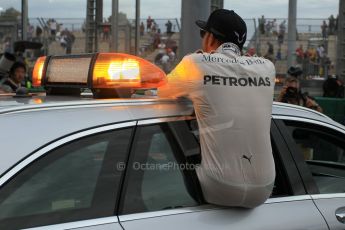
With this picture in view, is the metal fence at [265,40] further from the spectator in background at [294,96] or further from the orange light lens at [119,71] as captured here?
the orange light lens at [119,71]

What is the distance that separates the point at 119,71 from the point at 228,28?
2.18 ft

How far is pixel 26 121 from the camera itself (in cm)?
209

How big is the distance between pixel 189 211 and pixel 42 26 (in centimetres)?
2381

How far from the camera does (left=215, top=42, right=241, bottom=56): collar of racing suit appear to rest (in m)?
2.68

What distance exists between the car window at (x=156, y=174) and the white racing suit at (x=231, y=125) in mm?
100

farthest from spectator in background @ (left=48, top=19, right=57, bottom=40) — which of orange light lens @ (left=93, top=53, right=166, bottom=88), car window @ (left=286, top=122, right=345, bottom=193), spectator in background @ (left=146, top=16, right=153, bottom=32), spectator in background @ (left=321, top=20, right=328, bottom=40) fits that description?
orange light lens @ (left=93, top=53, right=166, bottom=88)

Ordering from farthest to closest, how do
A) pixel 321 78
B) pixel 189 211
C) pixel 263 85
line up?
pixel 321 78 → pixel 263 85 → pixel 189 211

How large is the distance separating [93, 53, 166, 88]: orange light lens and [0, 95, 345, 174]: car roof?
89mm

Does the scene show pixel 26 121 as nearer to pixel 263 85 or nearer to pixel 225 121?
pixel 225 121

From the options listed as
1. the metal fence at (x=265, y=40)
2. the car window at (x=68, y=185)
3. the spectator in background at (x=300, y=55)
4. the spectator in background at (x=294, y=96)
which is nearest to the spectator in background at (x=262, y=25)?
the metal fence at (x=265, y=40)

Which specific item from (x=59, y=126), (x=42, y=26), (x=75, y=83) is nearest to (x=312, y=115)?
(x=75, y=83)

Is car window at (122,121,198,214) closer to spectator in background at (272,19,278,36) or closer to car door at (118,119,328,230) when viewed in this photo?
car door at (118,119,328,230)

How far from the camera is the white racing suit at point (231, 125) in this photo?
2439 millimetres

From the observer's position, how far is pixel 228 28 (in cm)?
282
